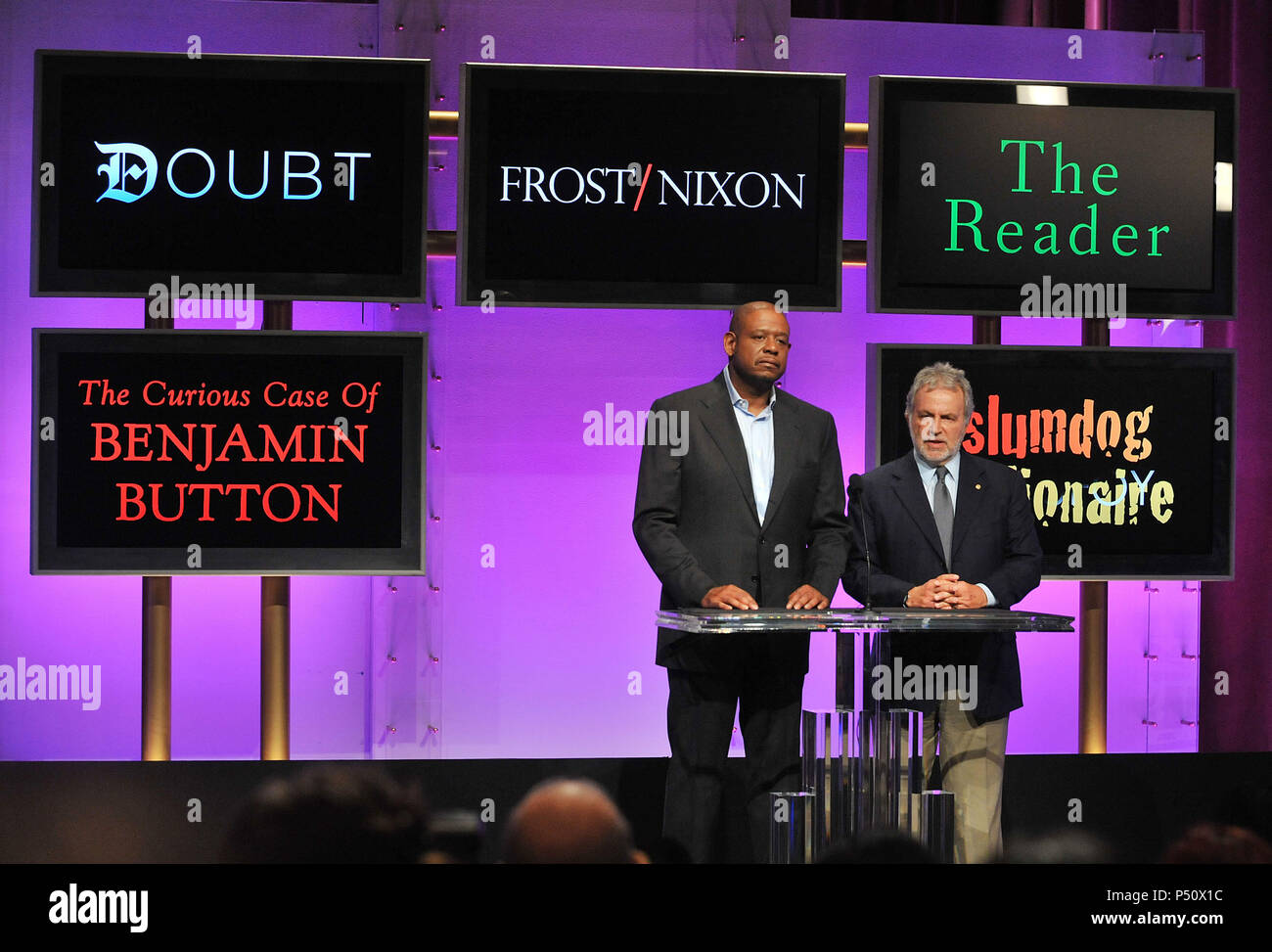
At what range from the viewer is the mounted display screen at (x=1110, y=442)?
5.11 meters

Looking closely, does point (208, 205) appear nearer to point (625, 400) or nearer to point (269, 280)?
point (269, 280)

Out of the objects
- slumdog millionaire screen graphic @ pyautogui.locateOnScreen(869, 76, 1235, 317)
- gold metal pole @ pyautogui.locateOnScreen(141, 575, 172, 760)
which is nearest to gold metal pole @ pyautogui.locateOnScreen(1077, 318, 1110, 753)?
slumdog millionaire screen graphic @ pyautogui.locateOnScreen(869, 76, 1235, 317)

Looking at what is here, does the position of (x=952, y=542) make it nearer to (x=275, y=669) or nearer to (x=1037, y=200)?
(x=1037, y=200)

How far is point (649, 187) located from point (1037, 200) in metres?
1.36

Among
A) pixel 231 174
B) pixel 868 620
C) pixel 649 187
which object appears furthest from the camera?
pixel 649 187

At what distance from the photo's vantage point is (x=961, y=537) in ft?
13.6

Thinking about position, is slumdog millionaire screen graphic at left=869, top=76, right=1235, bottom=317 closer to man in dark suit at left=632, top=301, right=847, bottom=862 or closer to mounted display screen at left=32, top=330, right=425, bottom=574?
man in dark suit at left=632, top=301, right=847, bottom=862

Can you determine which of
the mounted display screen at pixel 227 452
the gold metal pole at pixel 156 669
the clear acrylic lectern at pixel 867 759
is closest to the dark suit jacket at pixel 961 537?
the clear acrylic lectern at pixel 867 759

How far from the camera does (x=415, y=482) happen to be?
4.97 m

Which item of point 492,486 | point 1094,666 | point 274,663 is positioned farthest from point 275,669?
point 1094,666

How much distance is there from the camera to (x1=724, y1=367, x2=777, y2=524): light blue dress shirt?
14.1ft

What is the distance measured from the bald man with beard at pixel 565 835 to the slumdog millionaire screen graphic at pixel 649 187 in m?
1.71

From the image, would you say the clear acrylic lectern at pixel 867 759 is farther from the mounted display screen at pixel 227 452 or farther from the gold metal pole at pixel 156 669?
the gold metal pole at pixel 156 669

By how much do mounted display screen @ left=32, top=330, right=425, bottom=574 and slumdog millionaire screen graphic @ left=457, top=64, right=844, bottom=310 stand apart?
20.1 inches
